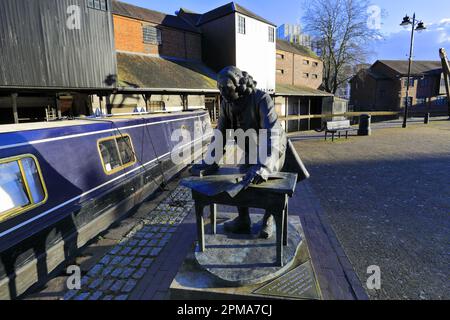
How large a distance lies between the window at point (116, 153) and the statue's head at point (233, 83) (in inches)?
110

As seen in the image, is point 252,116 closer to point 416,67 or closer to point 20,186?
point 20,186

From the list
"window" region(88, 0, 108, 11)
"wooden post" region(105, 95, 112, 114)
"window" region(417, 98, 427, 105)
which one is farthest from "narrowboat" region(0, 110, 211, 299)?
"window" region(417, 98, 427, 105)

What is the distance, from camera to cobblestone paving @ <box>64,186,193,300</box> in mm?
2924

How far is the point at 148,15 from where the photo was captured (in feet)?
54.0

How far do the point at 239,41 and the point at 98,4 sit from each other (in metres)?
10.2

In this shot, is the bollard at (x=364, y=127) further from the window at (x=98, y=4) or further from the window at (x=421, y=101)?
the window at (x=421, y=101)

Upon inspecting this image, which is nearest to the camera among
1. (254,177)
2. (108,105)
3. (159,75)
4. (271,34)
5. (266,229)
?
(254,177)

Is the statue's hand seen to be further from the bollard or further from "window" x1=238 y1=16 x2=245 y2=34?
"window" x1=238 y1=16 x2=245 y2=34

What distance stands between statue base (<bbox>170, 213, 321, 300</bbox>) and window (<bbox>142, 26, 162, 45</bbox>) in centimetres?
1532

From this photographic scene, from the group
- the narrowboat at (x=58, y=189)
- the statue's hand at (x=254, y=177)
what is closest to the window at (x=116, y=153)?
the narrowboat at (x=58, y=189)

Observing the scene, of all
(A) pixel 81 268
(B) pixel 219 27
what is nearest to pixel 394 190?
(A) pixel 81 268

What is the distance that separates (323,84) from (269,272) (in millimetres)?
35772

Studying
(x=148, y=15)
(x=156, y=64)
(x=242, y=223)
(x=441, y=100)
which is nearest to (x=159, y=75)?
(x=156, y=64)

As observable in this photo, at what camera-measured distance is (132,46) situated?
14.9 metres
